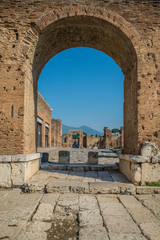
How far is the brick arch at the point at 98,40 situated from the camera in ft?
17.8

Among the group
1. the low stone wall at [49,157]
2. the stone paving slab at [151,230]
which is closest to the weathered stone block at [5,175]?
the low stone wall at [49,157]

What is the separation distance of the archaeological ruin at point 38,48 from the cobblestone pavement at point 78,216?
0.88m

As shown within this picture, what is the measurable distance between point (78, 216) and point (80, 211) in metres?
0.19

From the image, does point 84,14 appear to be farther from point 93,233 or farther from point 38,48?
point 93,233

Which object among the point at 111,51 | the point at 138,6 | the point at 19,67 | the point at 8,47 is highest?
the point at 138,6

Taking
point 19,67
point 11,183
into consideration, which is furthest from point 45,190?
point 19,67

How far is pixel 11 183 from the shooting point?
4.93 metres

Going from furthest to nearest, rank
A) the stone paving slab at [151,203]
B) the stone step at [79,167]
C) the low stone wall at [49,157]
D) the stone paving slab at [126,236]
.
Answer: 1. the low stone wall at [49,157]
2. the stone step at [79,167]
3. the stone paving slab at [151,203]
4. the stone paving slab at [126,236]

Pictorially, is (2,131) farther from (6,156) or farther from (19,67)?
(19,67)

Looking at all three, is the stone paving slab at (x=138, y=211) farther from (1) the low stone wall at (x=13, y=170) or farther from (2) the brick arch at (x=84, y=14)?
(2) the brick arch at (x=84, y=14)

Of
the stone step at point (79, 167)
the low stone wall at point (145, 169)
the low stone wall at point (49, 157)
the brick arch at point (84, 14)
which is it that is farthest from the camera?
the low stone wall at point (49, 157)

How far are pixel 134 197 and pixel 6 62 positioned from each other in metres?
4.69

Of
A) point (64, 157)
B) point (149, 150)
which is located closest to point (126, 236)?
point (149, 150)

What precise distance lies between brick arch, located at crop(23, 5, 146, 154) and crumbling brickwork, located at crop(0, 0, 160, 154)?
25 mm
